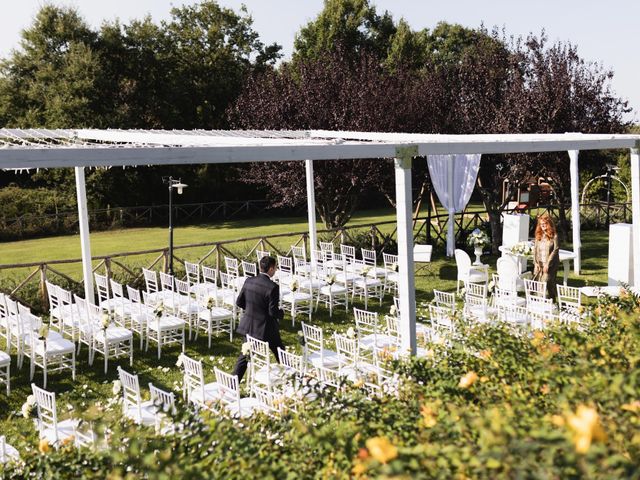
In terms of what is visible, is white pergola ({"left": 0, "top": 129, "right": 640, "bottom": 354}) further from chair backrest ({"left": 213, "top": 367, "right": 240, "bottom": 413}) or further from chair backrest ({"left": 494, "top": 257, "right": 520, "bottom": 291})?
chair backrest ({"left": 494, "top": 257, "right": 520, "bottom": 291})

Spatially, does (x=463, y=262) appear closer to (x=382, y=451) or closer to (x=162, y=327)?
(x=162, y=327)

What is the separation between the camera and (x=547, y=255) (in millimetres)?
10898

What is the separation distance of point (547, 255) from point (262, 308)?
5.35 m

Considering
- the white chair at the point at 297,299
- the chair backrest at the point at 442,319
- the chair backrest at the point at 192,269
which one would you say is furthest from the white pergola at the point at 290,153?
the white chair at the point at 297,299

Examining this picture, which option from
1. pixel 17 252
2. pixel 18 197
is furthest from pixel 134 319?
pixel 18 197

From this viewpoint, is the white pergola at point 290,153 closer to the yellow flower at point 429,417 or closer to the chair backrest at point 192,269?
the chair backrest at point 192,269

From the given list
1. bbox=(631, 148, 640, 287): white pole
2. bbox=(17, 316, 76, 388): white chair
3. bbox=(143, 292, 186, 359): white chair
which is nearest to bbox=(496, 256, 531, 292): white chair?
bbox=(631, 148, 640, 287): white pole

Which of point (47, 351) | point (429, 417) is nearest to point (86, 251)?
point (47, 351)

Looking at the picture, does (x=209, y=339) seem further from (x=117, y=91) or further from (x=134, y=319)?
(x=117, y=91)

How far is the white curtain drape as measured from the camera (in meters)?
17.0

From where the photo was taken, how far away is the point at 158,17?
3316cm

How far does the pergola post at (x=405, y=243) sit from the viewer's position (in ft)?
23.6

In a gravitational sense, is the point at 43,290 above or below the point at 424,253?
below

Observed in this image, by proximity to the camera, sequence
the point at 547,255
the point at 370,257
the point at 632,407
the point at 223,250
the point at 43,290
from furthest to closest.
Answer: the point at 223,250 → the point at 370,257 → the point at 43,290 → the point at 547,255 → the point at 632,407
